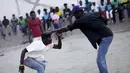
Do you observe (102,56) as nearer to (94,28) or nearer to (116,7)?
(94,28)

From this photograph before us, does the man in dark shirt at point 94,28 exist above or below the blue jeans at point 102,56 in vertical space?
above

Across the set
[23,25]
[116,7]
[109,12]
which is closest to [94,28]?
[109,12]

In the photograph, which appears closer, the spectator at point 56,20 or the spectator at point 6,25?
the spectator at point 56,20

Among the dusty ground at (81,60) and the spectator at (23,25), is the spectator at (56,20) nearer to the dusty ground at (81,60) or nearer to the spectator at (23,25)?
the spectator at (23,25)

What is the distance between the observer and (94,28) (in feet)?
21.3

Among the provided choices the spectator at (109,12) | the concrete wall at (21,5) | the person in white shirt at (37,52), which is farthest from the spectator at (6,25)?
the person in white shirt at (37,52)

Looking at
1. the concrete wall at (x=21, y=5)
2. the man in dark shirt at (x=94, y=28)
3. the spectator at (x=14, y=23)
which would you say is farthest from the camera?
the concrete wall at (x=21, y=5)

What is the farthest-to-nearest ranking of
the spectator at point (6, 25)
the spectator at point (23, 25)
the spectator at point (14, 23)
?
the spectator at point (6, 25) < the spectator at point (14, 23) < the spectator at point (23, 25)

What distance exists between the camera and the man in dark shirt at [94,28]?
644 cm

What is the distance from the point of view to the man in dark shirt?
644 cm

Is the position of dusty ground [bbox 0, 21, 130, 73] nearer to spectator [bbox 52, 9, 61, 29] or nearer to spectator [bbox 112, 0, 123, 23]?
spectator [bbox 52, 9, 61, 29]

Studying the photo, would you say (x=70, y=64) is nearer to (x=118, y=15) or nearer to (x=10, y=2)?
(x=118, y=15)

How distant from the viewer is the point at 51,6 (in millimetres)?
21516

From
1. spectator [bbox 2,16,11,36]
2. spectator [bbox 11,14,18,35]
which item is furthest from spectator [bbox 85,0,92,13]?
spectator [bbox 2,16,11,36]
